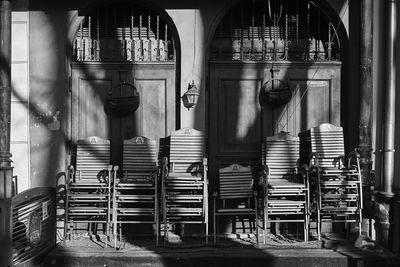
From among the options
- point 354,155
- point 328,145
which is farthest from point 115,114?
point 354,155

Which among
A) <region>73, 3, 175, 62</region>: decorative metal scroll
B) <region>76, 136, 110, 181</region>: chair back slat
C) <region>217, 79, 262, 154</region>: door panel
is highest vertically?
<region>73, 3, 175, 62</region>: decorative metal scroll

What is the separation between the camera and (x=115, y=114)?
732 cm

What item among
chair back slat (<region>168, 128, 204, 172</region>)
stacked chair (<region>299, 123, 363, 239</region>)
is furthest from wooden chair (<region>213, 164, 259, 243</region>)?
stacked chair (<region>299, 123, 363, 239</region>)

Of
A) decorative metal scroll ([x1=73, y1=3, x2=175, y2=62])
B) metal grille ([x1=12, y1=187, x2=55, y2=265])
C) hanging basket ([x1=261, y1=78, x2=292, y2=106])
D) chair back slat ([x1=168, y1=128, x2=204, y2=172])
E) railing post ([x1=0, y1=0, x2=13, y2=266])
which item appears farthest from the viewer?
decorative metal scroll ([x1=73, y1=3, x2=175, y2=62])

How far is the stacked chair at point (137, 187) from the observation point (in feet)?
21.5

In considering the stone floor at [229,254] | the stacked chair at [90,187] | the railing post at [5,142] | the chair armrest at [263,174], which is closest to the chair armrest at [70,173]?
the stacked chair at [90,187]

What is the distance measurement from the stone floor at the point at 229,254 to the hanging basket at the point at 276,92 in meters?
1.97

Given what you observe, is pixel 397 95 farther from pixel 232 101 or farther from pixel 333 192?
pixel 232 101

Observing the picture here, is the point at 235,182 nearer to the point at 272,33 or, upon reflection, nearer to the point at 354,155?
the point at 354,155

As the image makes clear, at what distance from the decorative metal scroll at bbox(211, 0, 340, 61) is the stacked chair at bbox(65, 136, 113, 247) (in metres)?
2.17

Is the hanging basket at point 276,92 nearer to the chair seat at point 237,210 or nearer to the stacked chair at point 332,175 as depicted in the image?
the stacked chair at point 332,175

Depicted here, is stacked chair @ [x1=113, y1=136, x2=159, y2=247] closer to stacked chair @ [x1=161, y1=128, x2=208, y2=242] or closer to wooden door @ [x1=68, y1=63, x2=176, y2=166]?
stacked chair @ [x1=161, y1=128, x2=208, y2=242]

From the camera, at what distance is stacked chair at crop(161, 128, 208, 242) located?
21.5 ft

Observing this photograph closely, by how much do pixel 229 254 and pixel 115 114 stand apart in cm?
261
